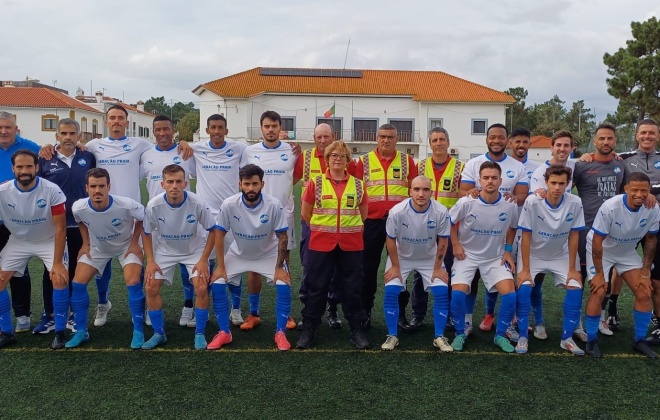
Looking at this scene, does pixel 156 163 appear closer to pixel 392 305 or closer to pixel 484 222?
pixel 392 305

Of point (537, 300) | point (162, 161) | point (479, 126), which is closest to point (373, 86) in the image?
point (479, 126)

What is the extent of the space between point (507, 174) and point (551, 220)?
1.95 ft

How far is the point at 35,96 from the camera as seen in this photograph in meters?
42.7

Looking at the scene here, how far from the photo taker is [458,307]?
4430 mm

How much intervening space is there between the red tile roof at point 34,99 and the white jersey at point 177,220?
42.0m

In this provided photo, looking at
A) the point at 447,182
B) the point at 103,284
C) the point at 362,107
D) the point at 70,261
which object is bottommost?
the point at 103,284

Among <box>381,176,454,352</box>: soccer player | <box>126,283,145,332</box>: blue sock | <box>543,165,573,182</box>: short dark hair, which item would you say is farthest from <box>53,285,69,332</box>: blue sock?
<box>543,165,573,182</box>: short dark hair

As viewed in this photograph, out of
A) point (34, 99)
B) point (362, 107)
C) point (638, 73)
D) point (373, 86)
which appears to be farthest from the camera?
point (34, 99)

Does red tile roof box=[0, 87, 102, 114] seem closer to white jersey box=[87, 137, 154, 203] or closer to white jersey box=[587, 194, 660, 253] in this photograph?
white jersey box=[87, 137, 154, 203]

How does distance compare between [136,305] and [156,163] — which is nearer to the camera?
[136,305]

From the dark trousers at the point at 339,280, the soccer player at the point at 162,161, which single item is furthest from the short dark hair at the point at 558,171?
the soccer player at the point at 162,161

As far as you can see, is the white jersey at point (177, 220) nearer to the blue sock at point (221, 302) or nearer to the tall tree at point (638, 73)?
the blue sock at point (221, 302)

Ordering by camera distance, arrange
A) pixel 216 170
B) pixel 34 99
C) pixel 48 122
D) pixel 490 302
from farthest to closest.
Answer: pixel 34 99 → pixel 48 122 → pixel 216 170 → pixel 490 302

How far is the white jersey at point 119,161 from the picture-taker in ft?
16.5
